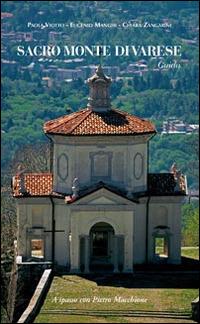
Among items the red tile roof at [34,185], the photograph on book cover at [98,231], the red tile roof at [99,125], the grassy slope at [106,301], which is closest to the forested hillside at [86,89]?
the photograph on book cover at [98,231]

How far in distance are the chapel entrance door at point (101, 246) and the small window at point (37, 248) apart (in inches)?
80.8

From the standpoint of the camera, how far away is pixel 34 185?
60250mm

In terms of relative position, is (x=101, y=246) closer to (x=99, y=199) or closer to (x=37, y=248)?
(x=99, y=199)

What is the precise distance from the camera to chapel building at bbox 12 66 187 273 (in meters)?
58.2

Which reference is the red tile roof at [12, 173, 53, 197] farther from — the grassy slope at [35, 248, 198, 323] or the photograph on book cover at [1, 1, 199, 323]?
the grassy slope at [35, 248, 198, 323]

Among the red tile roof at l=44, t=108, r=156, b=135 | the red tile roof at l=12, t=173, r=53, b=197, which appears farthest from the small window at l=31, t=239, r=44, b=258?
the red tile roof at l=44, t=108, r=156, b=135

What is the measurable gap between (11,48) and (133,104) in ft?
56.1

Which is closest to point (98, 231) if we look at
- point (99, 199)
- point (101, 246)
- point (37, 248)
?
point (101, 246)

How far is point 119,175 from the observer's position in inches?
2349

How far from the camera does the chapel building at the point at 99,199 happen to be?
191 ft

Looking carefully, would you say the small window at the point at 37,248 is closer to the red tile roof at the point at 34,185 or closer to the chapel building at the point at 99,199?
the chapel building at the point at 99,199

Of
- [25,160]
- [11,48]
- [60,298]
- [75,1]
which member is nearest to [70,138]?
[60,298]

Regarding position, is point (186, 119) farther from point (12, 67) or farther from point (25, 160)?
point (25, 160)

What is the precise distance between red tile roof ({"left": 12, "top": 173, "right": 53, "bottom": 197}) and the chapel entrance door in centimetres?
235
